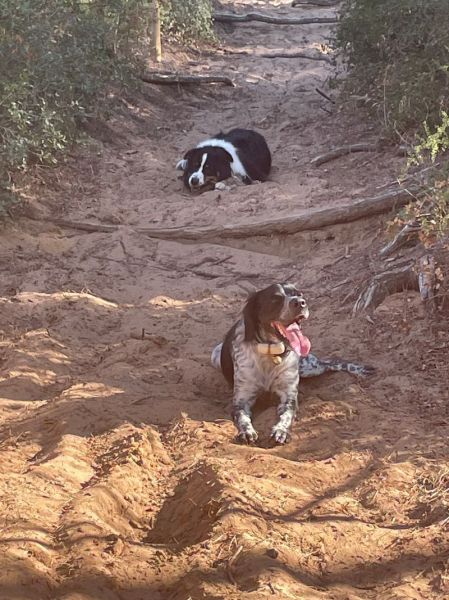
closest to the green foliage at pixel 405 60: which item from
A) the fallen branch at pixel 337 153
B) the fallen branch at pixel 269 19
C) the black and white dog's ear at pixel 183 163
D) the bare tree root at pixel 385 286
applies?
the fallen branch at pixel 337 153

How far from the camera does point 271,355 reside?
540 centimetres

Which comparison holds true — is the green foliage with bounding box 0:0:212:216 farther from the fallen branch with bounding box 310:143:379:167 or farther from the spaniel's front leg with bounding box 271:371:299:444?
the spaniel's front leg with bounding box 271:371:299:444

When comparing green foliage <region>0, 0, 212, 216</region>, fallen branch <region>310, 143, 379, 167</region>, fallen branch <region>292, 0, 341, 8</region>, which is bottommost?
fallen branch <region>310, 143, 379, 167</region>

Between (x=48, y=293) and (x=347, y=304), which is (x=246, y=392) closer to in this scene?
(x=347, y=304)

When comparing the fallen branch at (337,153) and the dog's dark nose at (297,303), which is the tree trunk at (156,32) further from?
the dog's dark nose at (297,303)

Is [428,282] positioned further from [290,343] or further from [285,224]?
[285,224]

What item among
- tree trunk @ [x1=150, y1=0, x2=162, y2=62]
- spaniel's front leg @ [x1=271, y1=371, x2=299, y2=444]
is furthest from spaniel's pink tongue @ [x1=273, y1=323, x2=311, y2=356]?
tree trunk @ [x1=150, y1=0, x2=162, y2=62]

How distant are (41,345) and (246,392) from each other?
1.72 m

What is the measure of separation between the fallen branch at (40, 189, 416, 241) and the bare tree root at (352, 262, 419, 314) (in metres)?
1.43

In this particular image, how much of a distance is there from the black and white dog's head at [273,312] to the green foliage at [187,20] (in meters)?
8.71

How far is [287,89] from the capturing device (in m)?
13.3

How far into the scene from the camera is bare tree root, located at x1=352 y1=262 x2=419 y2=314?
20.7ft

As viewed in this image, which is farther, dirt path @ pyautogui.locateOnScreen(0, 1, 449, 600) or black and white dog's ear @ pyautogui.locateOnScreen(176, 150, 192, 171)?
black and white dog's ear @ pyautogui.locateOnScreen(176, 150, 192, 171)

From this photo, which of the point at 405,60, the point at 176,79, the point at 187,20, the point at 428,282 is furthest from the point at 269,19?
the point at 428,282
